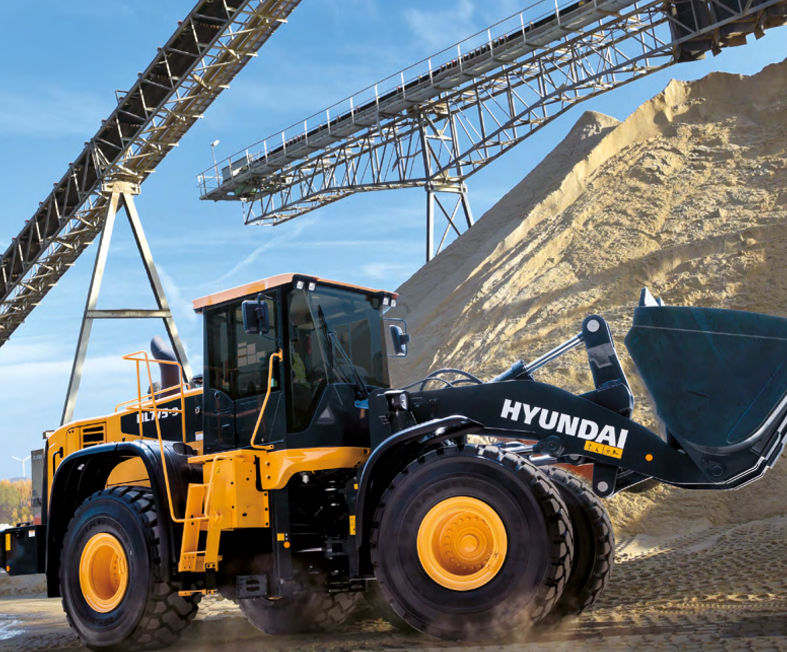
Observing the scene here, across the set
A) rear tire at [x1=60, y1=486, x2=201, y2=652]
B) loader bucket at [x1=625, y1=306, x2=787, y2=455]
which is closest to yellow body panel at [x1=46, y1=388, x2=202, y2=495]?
rear tire at [x1=60, y1=486, x2=201, y2=652]

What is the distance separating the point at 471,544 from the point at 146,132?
15173mm

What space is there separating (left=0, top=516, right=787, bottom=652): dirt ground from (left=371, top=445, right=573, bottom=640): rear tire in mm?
278

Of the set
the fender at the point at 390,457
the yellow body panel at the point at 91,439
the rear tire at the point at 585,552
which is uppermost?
the yellow body panel at the point at 91,439

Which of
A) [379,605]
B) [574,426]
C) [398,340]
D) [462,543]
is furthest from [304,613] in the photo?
[574,426]

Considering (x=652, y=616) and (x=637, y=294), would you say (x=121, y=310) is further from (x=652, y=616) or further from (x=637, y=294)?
(x=652, y=616)

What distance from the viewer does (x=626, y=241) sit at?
22344 millimetres

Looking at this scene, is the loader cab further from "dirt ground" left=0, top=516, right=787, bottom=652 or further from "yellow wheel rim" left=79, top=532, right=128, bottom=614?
"dirt ground" left=0, top=516, right=787, bottom=652

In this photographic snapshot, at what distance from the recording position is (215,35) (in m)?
18.0

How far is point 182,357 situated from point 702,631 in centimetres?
1450

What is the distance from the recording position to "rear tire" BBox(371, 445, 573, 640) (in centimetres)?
624

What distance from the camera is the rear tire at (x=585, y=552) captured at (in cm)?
712

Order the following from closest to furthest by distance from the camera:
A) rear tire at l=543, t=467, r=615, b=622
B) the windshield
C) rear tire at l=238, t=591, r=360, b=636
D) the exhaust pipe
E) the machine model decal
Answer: the machine model decal
rear tire at l=543, t=467, r=615, b=622
the windshield
rear tire at l=238, t=591, r=360, b=636
the exhaust pipe

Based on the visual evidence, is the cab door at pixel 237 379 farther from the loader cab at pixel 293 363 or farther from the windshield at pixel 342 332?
the windshield at pixel 342 332

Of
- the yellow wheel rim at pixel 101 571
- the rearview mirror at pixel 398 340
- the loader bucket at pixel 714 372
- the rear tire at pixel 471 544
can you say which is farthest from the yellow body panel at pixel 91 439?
the loader bucket at pixel 714 372
